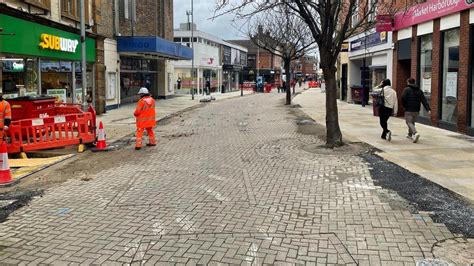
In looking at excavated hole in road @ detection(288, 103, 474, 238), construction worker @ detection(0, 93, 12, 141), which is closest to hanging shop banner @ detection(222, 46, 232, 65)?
construction worker @ detection(0, 93, 12, 141)

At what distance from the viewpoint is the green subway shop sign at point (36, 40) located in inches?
562

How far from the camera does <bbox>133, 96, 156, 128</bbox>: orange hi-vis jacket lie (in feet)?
40.0

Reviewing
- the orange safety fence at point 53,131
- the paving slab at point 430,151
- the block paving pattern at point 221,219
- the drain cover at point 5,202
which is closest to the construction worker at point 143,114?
the orange safety fence at point 53,131

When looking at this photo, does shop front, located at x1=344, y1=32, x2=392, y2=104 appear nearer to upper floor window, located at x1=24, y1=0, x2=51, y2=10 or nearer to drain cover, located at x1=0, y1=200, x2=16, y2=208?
upper floor window, located at x1=24, y1=0, x2=51, y2=10

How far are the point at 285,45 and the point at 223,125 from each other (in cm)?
1689

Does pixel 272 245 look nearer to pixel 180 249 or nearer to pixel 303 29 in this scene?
pixel 180 249

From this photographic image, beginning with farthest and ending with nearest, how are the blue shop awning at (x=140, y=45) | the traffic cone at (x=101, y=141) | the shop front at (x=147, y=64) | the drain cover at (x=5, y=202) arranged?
the shop front at (x=147, y=64) < the blue shop awning at (x=140, y=45) < the traffic cone at (x=101, y=141) < the drain cover at (x=5, y=202)

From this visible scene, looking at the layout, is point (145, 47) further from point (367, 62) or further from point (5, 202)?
point (5, 202)

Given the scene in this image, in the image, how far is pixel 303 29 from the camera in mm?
35125

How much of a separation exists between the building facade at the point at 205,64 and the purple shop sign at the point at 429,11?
24.8 metres

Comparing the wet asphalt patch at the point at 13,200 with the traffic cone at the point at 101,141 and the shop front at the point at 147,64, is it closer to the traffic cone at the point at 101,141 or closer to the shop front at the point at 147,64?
the traffic cone at the point at 101,141

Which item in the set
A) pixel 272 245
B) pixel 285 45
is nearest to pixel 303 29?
pixel 285 45

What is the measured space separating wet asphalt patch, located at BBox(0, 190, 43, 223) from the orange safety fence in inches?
142

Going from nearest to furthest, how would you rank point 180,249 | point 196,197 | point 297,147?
point 180,249 < point 196,197 < point 297,147
